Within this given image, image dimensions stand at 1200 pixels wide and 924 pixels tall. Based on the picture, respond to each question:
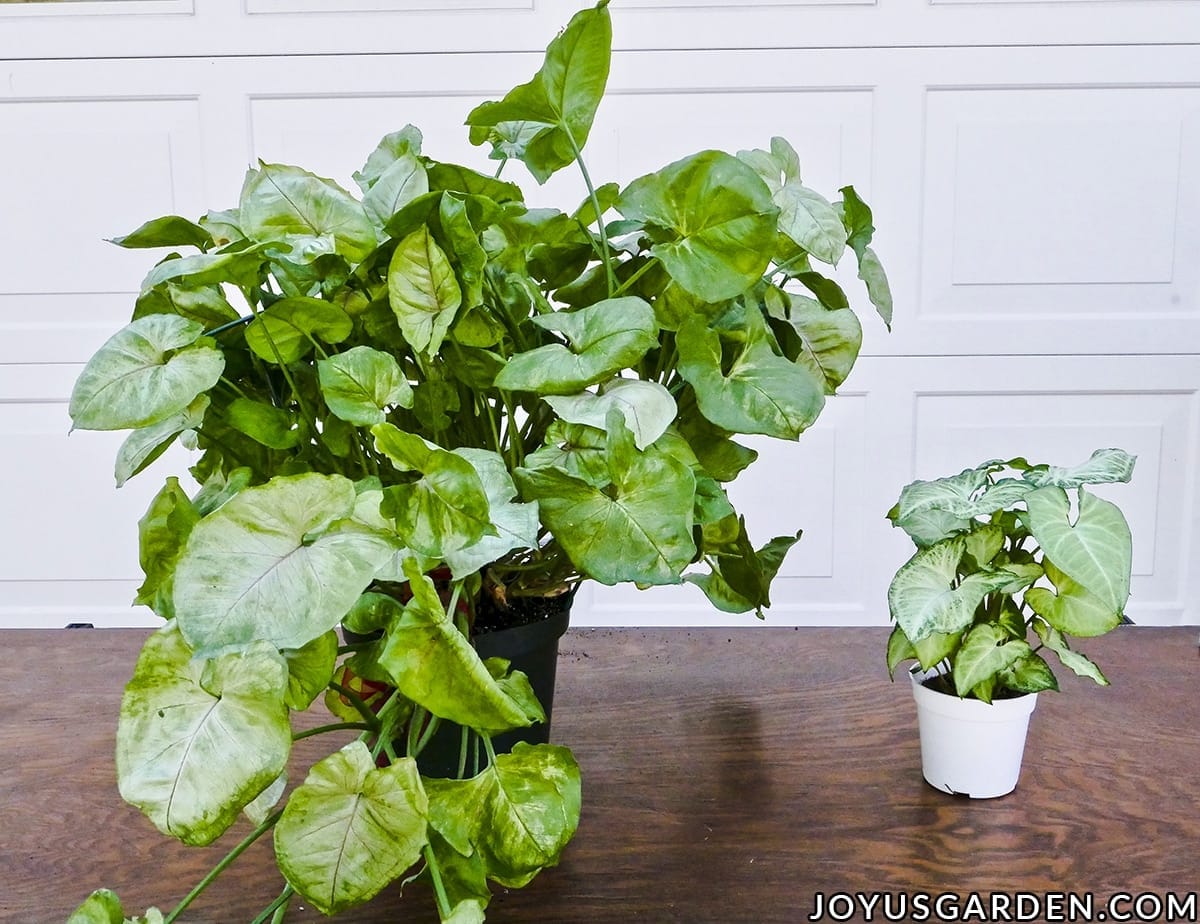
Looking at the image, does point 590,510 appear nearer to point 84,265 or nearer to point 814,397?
point 814,397

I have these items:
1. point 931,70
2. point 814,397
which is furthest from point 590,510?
point 931,70

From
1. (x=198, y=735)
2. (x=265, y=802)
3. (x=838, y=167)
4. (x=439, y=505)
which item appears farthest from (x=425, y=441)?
(x=838, y=167)

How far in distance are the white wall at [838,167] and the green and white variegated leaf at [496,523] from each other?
5.35 feet

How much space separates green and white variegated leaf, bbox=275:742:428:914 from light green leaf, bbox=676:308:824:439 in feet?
0.74

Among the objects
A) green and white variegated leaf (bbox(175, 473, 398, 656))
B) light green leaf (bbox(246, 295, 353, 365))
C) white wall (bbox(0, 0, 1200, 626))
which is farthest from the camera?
white wall (bbox(0, 0, 1200, 626))

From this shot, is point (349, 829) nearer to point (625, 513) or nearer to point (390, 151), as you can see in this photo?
point (625, 513)

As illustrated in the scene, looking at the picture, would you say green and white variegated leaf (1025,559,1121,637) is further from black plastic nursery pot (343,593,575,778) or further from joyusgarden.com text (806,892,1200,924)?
black plastic nursery pot (343,593,575,778)

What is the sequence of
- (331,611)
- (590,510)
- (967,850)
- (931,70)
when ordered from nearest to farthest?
(331,611), (590,510), (967,850), (931,70)

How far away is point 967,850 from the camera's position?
2.02ft

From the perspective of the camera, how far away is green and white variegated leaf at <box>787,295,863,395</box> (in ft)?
2.11

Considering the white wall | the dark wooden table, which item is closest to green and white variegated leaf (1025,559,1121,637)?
the dark wooden table

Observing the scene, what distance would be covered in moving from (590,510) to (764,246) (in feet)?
0.50

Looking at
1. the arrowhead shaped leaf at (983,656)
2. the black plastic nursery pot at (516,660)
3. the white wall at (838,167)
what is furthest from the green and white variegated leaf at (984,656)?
the white wall at (838,167)

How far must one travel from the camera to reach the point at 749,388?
529 millimetres
